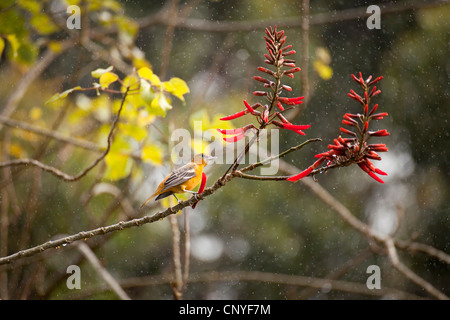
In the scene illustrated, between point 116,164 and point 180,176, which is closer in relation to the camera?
point 180,176

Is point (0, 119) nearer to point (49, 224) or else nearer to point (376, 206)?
point (49, 224)

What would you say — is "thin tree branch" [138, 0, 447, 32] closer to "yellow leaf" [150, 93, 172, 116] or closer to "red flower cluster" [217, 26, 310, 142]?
"yellow leaf" [150, 93, 172, 116]

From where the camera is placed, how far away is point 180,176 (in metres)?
1.65

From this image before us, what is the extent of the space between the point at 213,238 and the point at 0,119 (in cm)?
311

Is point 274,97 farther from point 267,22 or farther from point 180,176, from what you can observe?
point 267,22

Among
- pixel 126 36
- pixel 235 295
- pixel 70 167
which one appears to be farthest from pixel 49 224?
pixel 235 295

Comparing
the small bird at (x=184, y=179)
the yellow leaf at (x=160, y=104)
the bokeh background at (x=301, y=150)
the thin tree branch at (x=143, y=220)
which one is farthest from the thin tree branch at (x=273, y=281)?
the thin tree branch at (x=143, y=220)

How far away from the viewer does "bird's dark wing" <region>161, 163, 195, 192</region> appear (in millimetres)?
1626

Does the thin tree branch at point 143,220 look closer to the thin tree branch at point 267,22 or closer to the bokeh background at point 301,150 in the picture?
the thin tree branch at point 267,22

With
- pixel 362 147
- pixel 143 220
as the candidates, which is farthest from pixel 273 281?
pixel 362 147

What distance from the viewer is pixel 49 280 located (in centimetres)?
443

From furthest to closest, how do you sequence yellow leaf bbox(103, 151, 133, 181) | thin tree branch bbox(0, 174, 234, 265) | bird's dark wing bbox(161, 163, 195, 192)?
1. yellow leaf bbox(103, 151, 133, 181)
2. bird's dark wing bbox(161, 163, 195, 192)
3. thin tree branch bbox(0, 174, 234, 265)

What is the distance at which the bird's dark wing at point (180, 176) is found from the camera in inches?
64.0

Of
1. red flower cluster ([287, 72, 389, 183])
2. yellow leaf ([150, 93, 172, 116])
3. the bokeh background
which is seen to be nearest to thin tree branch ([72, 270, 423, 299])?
the bokeh background
